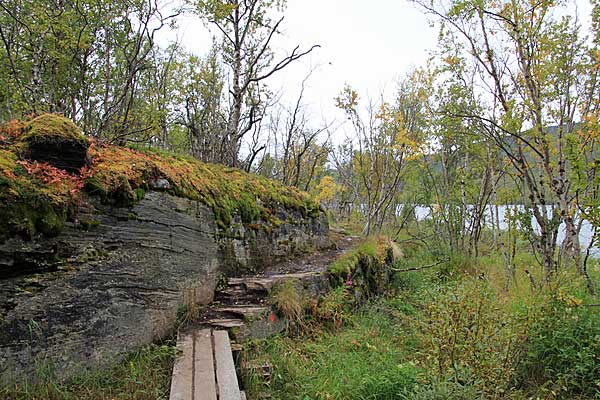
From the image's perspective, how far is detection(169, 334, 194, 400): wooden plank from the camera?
9.44 feet

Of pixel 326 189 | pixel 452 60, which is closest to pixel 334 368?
pixel 452 60

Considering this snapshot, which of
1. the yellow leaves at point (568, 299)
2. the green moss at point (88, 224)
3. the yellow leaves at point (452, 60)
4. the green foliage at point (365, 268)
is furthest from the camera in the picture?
the yellow leaves at point (452, 60)

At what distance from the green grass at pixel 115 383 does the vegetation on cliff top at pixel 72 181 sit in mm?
1223

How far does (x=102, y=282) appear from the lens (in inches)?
139

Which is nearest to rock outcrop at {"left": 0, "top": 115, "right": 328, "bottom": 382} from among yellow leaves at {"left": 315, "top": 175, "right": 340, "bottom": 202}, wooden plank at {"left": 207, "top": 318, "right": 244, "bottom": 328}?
wooden plank at {"left": 207, "top": 318, "right": 244, "bottom": 328}

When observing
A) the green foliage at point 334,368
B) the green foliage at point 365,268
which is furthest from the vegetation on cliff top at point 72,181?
the green foliage at point 365,268

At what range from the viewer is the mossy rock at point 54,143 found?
3521 millimetres

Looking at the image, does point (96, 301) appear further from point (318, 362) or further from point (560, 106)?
point (560, 106)

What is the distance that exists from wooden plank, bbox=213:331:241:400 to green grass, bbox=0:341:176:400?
469mm

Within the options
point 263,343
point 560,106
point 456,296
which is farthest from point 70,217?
point 560,106

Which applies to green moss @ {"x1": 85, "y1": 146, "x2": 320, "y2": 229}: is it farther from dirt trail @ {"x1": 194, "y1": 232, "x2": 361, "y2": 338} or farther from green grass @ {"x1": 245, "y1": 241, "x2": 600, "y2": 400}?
green grass @ {"x1": 245, "y1": 241, "x2": 600, "y2": 400}

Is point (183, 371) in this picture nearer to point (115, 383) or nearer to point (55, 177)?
point (115, 383)

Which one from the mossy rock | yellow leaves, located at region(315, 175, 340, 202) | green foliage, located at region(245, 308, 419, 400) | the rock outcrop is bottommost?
green foliage, located at region(245, 308, 419, 400)

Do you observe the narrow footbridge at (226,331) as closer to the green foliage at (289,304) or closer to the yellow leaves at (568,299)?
the green foliage at (289,304)
